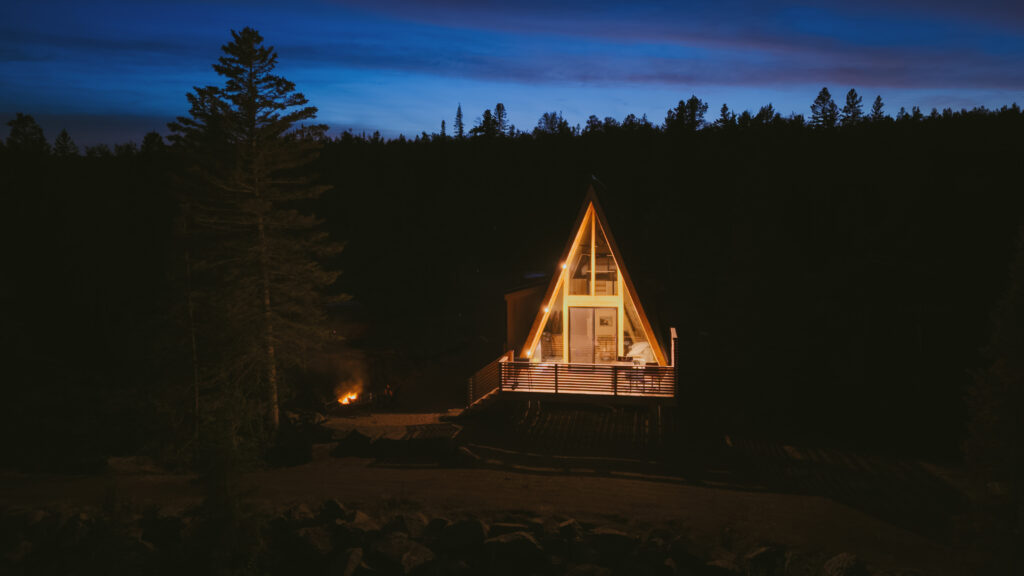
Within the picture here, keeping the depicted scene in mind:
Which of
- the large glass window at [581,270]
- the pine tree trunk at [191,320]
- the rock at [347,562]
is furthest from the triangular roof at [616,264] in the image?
the pine tree trunk at [191,320]

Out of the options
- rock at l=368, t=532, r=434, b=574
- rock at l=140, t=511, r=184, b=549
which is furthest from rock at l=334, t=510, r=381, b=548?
rock at l=140, t=511, r=184, b=549

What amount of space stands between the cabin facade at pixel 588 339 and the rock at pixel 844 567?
6102 mm

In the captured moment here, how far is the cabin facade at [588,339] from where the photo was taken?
13789 mm

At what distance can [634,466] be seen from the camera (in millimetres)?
12500

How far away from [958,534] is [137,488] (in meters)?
14.7

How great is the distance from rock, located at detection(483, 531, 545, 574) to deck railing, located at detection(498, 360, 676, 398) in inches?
237

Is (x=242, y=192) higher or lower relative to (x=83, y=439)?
higher

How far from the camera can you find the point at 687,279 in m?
33.4

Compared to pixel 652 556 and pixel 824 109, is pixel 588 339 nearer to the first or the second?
pixel 652 556

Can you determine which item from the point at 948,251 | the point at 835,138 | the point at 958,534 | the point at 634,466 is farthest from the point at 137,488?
the point at 835,138

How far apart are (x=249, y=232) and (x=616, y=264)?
397 inches

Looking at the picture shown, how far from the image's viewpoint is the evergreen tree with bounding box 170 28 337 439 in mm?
14914

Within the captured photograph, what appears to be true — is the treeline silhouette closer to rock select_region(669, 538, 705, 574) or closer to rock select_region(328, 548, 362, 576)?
rock select_region(669, 538, 705, 574)

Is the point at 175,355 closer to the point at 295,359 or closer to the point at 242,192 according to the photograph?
the point at 295,359
